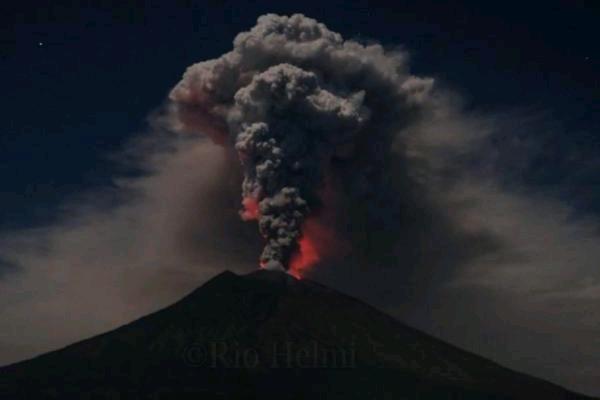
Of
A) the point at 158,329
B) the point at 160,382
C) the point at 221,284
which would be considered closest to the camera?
the point at 160,382

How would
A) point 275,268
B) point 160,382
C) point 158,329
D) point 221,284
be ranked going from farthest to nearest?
point 221,284, point 158,329, point 275,268, point 160,382

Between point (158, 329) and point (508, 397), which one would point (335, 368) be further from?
point (158, 329)

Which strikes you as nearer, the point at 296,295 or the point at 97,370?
the point at 97,370

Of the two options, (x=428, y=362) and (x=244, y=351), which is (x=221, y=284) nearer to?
(x=244, y=351)

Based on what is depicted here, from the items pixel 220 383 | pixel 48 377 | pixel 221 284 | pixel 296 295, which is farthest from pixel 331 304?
pixel 48 377

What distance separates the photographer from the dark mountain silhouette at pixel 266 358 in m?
81.2

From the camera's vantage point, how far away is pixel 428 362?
91812 mm

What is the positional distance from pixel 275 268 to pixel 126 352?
1968 cm

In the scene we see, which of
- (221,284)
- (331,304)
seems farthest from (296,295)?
(221,284)

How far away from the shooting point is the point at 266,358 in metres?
89.2

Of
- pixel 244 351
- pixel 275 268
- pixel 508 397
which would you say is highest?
pixel 275 268

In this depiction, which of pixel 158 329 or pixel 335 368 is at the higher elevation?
pixel 158 329

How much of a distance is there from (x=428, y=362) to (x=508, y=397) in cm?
1101

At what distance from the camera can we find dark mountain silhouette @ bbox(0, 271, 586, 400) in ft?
266
